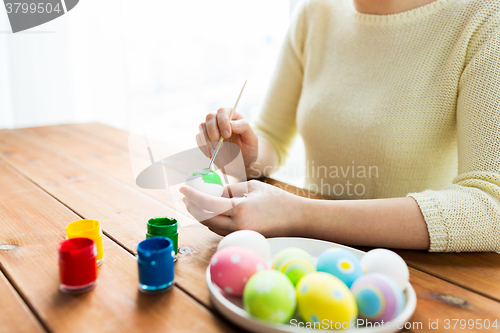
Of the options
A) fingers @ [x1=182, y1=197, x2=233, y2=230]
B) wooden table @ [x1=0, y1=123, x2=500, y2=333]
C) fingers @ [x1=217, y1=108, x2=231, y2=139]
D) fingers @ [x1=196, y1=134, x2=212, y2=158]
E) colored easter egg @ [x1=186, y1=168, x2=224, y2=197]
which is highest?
fingers @ [x1=217, y1=108, x2=231, y2=139]

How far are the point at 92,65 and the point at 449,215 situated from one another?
246cm

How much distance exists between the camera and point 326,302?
0.42 metres

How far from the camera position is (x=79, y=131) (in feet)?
5.21

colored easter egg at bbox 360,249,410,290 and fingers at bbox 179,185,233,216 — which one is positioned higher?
fingers at bbox 179,185,233,216

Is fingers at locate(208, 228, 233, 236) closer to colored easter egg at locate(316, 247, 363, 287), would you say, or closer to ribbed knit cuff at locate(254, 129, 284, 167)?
colored easter egg at locate(316, 247, 363, 287)

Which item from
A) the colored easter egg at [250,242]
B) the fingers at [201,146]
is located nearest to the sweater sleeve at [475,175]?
the colored easter egg at [250,242]

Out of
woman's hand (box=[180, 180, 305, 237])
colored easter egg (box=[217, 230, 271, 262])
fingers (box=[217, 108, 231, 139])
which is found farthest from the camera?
fingers (box=[217, 108, 231, 139])

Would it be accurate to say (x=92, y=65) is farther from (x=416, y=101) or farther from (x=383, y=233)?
(x=383, y=233)

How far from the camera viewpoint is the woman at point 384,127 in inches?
26.8

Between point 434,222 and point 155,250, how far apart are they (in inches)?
18.0

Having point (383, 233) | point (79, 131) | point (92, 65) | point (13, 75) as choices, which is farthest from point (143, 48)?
point (383, 233)

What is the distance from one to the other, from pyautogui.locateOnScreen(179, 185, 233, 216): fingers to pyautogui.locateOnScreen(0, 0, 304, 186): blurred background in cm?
155

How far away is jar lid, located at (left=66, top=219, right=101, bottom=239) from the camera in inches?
23.0

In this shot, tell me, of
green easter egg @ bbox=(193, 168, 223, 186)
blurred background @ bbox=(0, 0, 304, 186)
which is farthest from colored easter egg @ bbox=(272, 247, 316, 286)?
blurred background @ bbox=(0, 0, 304, 186)
